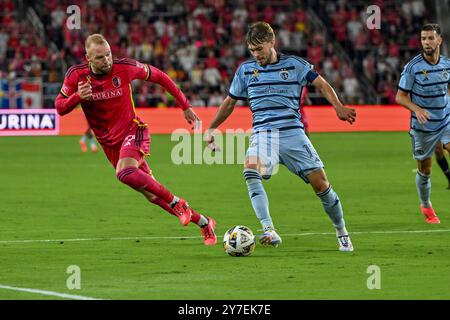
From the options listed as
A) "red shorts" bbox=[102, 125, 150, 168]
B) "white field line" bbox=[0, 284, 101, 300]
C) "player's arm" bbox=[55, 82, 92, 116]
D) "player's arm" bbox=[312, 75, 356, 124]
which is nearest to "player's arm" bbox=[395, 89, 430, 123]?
"player's arm" bbox=[312, 75, 356, 124]

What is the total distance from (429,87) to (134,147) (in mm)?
4283

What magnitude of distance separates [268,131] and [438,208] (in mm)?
5294

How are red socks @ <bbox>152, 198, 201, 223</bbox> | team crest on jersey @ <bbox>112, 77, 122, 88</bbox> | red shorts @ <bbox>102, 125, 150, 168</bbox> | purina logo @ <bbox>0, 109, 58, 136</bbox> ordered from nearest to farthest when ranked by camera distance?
red socks @ <bbox>152, 198, 201, 223</bbox> → red shorts @ <bbox>102, 125, 150, 168</bbox> → team crest on jersey @ <bbox>112, 77, 122, 88</bbox> → purina logo @ <bbox>0, 109, 58, 136</bbox>

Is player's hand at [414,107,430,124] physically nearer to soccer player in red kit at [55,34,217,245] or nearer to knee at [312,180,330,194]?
knee at [312,180,330,194]

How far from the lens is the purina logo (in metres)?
34.3

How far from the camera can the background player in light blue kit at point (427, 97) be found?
1423cm

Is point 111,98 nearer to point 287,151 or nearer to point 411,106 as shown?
point 287,151

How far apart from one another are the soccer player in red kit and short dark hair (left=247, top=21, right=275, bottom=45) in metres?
1.24

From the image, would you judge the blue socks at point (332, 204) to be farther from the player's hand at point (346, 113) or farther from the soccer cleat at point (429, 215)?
the soccer cleat at point (429, 215)

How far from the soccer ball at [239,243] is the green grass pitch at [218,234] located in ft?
0.42

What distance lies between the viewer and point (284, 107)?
471 inches

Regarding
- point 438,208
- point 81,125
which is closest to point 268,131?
point 438,208

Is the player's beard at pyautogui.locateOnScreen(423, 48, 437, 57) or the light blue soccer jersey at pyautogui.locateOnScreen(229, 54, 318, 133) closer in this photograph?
the light blue soccer jersey at pyautogui.locateOnScreen(229, 54, 318, 133)
